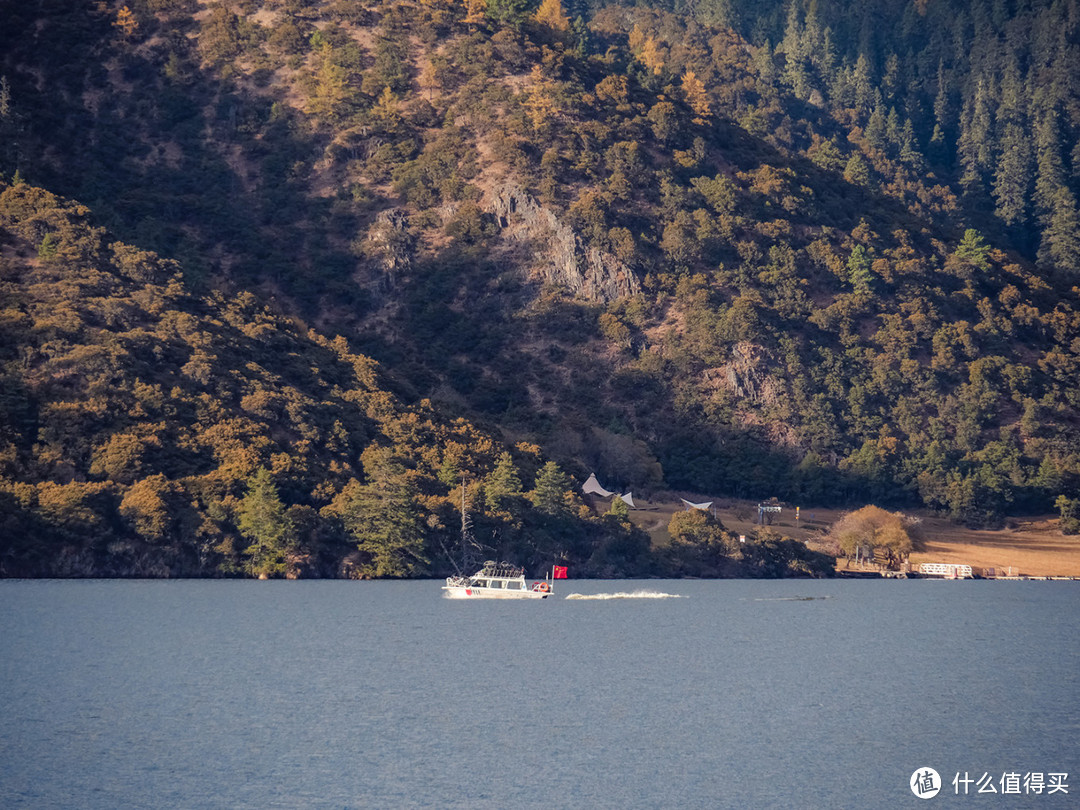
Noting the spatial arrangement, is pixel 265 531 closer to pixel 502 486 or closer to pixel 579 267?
pixel 502 486

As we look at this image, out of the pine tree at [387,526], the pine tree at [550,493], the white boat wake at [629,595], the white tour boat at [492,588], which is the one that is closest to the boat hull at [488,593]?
the white tour boat at [492,588]

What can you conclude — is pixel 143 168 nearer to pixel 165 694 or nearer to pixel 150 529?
pixel 150 529

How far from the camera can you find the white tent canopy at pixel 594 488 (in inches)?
5128

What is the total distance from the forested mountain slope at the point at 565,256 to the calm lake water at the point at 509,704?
63.8 meters

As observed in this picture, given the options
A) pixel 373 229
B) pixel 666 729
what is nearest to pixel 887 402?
pixel 373 229

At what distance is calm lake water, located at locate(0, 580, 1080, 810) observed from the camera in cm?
3531

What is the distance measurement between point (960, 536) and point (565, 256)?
205ft

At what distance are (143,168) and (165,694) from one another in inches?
5614

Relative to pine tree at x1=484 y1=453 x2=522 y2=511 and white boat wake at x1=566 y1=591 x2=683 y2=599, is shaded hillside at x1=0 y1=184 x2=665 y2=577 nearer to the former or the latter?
pine tree at x1=484 y1=453 x2=522 y2=511

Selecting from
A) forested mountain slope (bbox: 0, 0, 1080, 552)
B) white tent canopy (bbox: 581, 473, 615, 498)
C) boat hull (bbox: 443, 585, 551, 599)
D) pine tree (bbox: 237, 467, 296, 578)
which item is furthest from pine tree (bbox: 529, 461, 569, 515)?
pine tree (bbox: 237, 467, 296, 578)

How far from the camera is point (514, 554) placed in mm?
108250

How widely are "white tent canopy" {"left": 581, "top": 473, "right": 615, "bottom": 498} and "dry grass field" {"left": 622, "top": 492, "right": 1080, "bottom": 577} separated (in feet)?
12.1

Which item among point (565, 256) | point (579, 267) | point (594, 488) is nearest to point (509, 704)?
point (594, 488)

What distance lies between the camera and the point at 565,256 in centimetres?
17225
